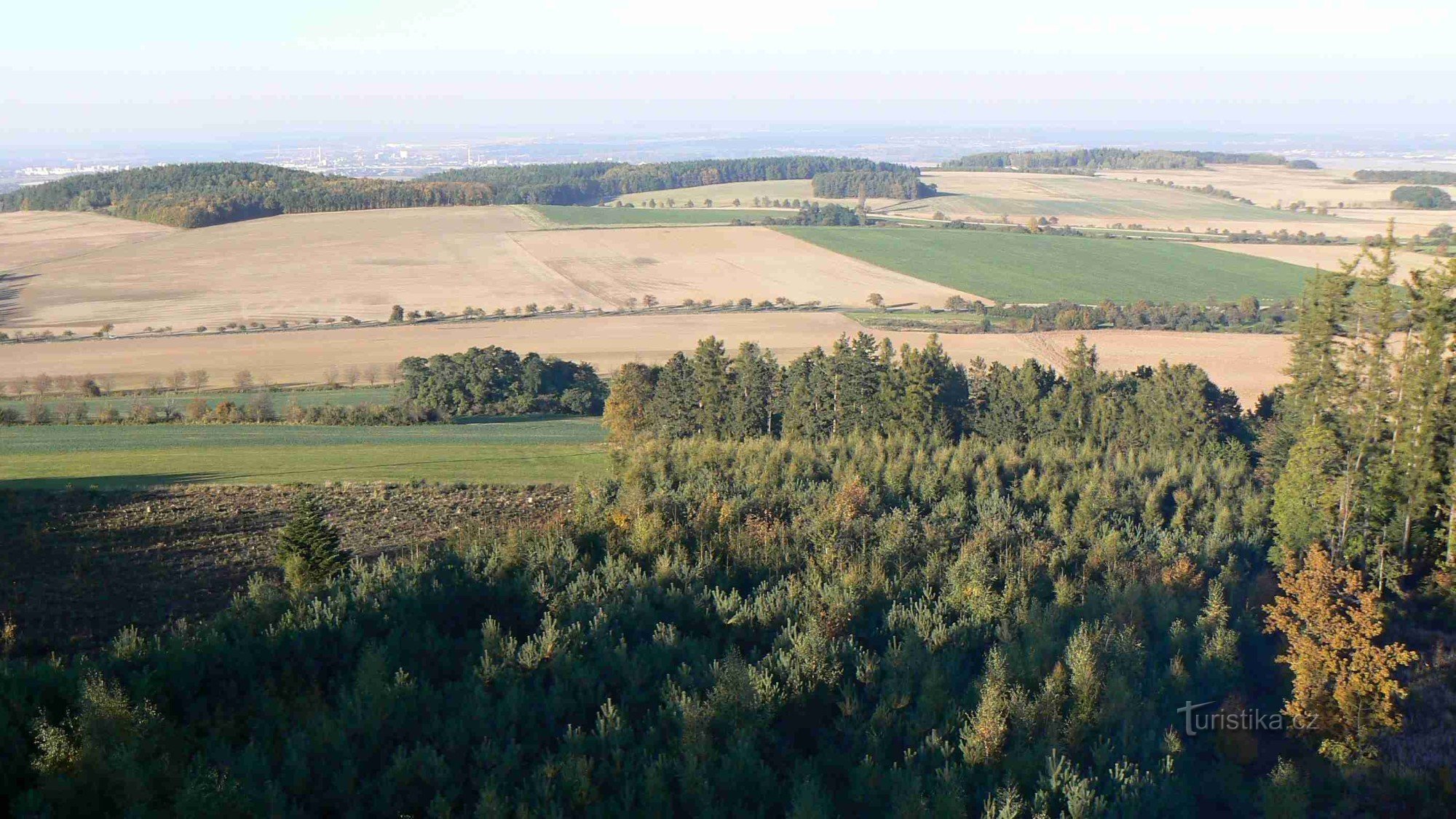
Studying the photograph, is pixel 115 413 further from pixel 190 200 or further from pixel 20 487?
pixel 190 200

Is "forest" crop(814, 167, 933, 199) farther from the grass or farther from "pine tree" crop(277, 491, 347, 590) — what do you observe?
"pine tree" crop(277, 491, 347, 590)

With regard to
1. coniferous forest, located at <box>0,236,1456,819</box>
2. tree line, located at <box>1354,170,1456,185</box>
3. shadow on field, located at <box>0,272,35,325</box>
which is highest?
tree line, located at <box>1354,170,1456,185</box>

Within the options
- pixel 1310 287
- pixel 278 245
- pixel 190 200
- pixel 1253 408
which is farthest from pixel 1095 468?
pixel 190 200

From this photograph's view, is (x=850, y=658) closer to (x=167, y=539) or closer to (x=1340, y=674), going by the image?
(x=1340, y=674)

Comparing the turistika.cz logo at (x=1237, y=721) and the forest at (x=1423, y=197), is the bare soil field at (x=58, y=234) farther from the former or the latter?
the forest at (x=1423, y=197)

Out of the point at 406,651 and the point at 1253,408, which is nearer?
the point at 406,651

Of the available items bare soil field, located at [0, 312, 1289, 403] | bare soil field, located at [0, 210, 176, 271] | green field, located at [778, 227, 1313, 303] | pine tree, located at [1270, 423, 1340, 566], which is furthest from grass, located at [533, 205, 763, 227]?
pine tree, located at [1270, 423, 1340, 566]

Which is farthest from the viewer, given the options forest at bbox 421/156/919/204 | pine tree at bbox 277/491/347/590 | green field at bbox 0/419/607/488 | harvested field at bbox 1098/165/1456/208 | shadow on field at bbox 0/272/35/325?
forest at bbox 421/156/919/204
